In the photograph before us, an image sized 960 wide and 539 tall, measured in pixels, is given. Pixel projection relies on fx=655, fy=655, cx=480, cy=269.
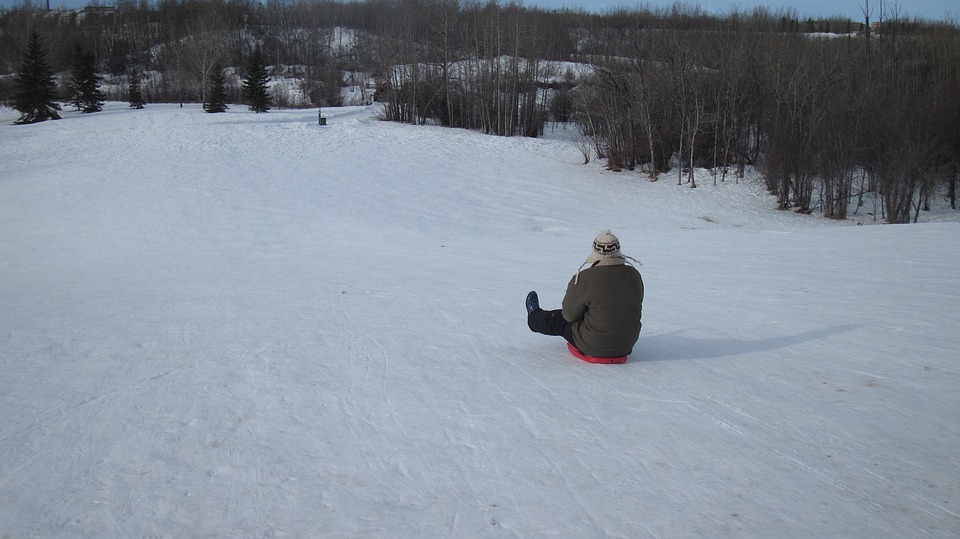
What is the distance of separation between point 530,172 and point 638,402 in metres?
33.3

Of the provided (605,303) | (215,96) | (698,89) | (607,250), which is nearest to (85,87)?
(215,96)

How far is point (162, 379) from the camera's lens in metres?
5.82

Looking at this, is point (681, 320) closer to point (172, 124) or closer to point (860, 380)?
point (860, 380)

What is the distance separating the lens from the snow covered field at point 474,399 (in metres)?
3.54

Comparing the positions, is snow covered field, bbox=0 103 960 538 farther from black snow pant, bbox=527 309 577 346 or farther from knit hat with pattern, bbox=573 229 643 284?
knit hat with pattern, bbox=573 229 643 284

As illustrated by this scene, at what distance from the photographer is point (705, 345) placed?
22.7 ft

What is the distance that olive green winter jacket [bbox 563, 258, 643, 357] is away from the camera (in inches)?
227

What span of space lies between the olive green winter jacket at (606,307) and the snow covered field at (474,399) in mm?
254

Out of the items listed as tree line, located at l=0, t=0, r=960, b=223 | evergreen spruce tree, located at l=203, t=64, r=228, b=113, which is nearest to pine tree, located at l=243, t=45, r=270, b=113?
evergreen spruce tree, located at l=203, t=64, r=228, b=113

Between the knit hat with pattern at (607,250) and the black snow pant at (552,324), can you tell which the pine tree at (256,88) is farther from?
the knit hat with pattern at (607,250)

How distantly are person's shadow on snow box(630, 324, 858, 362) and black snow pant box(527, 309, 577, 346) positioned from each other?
0.69 meters

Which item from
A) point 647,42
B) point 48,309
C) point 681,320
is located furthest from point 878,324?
point 647,42

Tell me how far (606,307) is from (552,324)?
73cm

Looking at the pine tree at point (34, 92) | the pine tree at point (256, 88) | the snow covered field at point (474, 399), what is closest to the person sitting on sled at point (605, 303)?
the snow covered field at point (474, 399)
